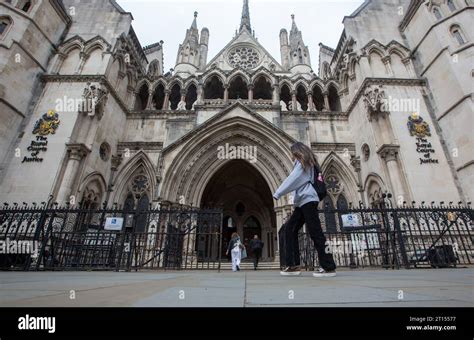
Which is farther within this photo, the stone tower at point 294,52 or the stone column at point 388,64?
the stone tower at point 294,52

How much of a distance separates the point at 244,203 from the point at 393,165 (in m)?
11.1

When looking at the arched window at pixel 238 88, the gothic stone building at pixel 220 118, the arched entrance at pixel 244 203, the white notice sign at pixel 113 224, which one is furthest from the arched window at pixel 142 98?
the white notice sign at pixel 113 224

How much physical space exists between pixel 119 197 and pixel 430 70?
19.0 meters

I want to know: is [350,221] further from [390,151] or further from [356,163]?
[356,163]

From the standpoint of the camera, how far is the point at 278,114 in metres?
15.6

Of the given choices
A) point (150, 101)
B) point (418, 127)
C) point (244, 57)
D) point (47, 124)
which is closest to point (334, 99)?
point (418, 127)

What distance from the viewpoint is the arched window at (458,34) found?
1367 cm

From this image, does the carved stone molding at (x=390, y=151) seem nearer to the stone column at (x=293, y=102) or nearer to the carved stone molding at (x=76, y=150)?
the stone column at (x=293, y=102)

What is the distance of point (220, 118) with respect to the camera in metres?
14.9

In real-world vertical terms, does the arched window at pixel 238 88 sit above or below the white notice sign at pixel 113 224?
above

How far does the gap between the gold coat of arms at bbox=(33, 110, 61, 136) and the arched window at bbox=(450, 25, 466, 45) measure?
21404 mm

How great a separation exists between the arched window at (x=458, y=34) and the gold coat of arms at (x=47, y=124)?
21404 millimetres

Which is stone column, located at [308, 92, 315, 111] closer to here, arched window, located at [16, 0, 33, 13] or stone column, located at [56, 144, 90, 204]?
stone column, located at [56, 144, 90, 204]
